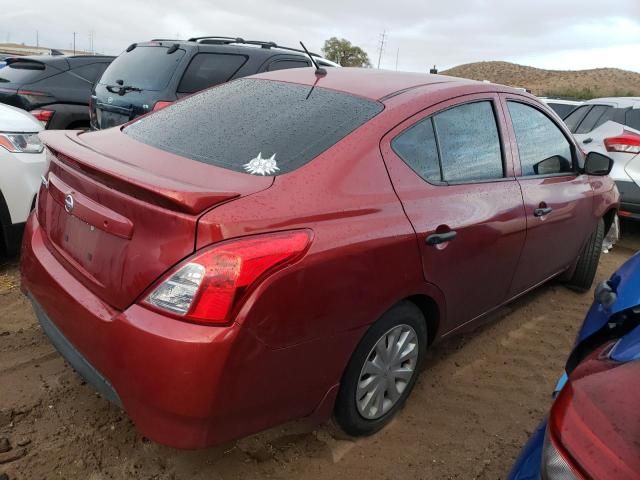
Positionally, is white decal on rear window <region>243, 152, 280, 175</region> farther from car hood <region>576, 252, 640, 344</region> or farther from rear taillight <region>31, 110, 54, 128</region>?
rear taillight <region>31, 110, 54, 128</region>

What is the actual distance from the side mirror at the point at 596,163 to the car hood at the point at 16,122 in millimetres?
3992

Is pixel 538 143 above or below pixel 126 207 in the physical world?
above

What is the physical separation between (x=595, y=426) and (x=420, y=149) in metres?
1.54

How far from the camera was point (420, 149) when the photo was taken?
2467mm

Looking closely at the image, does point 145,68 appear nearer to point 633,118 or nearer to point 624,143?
point 624,143

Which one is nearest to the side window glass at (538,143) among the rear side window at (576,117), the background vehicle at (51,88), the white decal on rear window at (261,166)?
the white decal on rear window at (261,166)

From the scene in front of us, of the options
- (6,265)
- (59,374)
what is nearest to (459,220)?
(59,374)

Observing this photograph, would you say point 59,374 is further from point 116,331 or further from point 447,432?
point 447,432

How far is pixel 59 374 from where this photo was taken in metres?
2.78

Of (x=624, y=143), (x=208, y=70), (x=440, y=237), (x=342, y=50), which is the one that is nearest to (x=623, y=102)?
(x=624, y=143)

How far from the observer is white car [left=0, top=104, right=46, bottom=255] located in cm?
379

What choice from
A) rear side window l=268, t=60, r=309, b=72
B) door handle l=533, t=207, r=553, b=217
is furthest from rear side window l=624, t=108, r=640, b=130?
door handle l=533, t=207, r=553, b=217

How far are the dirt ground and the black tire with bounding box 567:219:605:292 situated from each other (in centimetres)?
130

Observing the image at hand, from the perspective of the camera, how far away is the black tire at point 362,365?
223 centimetres
